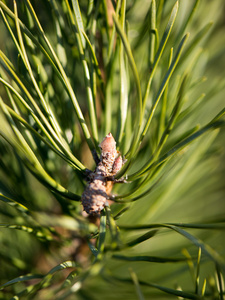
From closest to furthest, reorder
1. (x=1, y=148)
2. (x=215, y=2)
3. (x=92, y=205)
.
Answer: (x=92, y=205)
(x=1, y=148)
(x=215, y=2)

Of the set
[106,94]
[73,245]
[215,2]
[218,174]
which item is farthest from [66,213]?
[215,2]

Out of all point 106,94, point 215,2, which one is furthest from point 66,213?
point 215,2

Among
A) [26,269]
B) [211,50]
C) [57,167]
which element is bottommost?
[26,269]

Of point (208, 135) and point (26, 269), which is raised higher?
point (208, 135)

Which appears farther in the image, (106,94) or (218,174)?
(218,174)

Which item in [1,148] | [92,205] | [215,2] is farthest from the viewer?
[215,2]

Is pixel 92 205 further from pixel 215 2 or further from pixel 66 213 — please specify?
pixel 215 2
